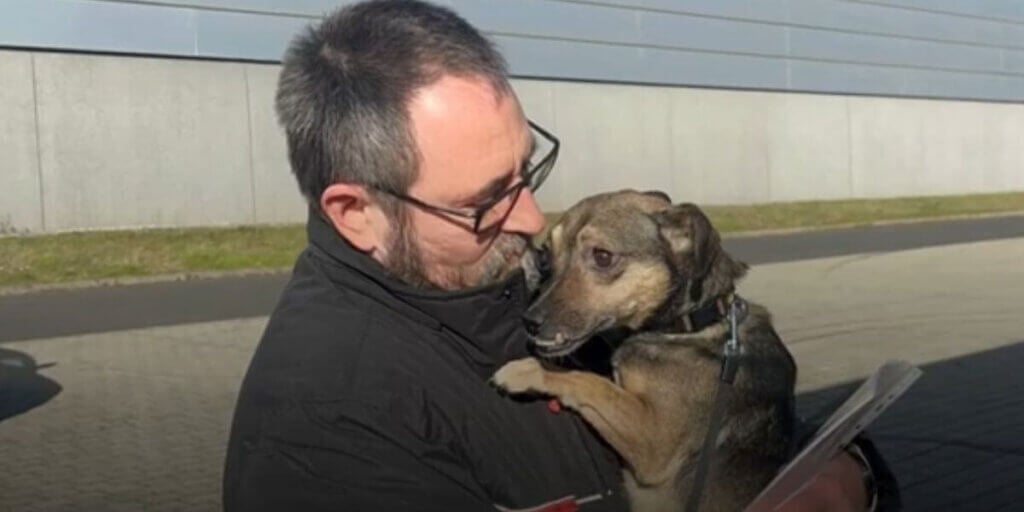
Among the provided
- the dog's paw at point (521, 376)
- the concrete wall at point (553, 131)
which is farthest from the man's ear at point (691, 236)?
the concrete wall at point (553, 131)

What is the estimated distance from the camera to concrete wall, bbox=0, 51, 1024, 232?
79.2 feet

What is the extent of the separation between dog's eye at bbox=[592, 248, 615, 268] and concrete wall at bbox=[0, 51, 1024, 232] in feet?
35.9

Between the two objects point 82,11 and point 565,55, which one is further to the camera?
point 565,55

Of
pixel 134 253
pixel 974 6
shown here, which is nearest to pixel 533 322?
pixel 134 253

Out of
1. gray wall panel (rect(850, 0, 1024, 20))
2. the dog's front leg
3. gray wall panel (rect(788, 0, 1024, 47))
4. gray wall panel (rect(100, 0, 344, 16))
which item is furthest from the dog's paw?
gray wall panel (rect(850, 0, 1024, 20))

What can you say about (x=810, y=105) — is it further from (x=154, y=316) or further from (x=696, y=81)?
(x=154, y=316)

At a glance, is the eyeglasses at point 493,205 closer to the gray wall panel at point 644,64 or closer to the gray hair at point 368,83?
the gray hair at point 368,83

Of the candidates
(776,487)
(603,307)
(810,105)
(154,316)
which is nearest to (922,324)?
(154,316)

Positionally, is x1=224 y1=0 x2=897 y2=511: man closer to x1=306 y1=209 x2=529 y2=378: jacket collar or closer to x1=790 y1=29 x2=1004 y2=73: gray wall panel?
x1=306 y1=209 x2=529 y2=378: jacket collar

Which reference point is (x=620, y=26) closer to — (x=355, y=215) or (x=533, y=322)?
(x=533, y=322)

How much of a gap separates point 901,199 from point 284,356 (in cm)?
3830

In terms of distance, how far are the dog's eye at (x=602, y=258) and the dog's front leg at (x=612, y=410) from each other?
49cm

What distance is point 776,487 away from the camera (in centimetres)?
233

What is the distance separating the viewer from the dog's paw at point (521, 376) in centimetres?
276
